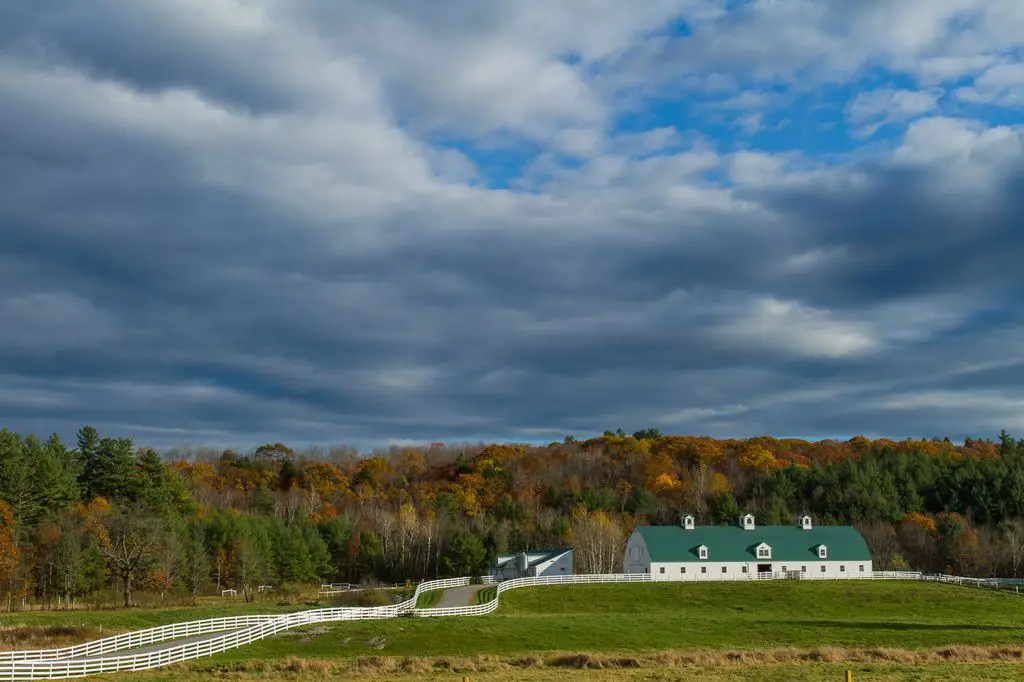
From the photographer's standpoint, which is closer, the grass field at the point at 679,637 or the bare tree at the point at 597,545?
the grass field at the point at 679,637

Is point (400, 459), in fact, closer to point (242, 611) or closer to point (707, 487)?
point (707, 487)

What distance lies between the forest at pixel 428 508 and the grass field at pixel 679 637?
1848 centimetres

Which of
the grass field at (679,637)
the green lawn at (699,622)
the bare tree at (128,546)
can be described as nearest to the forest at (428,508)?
the bare tree at (128,546)

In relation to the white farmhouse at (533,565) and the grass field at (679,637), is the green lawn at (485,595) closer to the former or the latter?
the grass field at (679,637)

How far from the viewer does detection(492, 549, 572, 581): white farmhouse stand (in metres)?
96.4

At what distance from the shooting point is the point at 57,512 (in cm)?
8744

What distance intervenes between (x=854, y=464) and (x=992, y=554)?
2651cm

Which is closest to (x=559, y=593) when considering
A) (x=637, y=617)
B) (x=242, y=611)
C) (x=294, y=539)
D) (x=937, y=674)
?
(x=637, y=617)

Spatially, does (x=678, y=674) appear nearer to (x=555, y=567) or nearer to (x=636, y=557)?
(x=636, y=557)

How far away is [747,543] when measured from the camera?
93.4m

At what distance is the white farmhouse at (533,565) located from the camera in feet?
316

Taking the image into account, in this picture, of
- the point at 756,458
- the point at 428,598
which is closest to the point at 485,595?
the point at 428,598

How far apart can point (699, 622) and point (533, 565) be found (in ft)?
143

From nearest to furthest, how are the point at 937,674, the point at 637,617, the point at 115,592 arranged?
the point at 937,674, the point at 637,617, the point at 115,592
